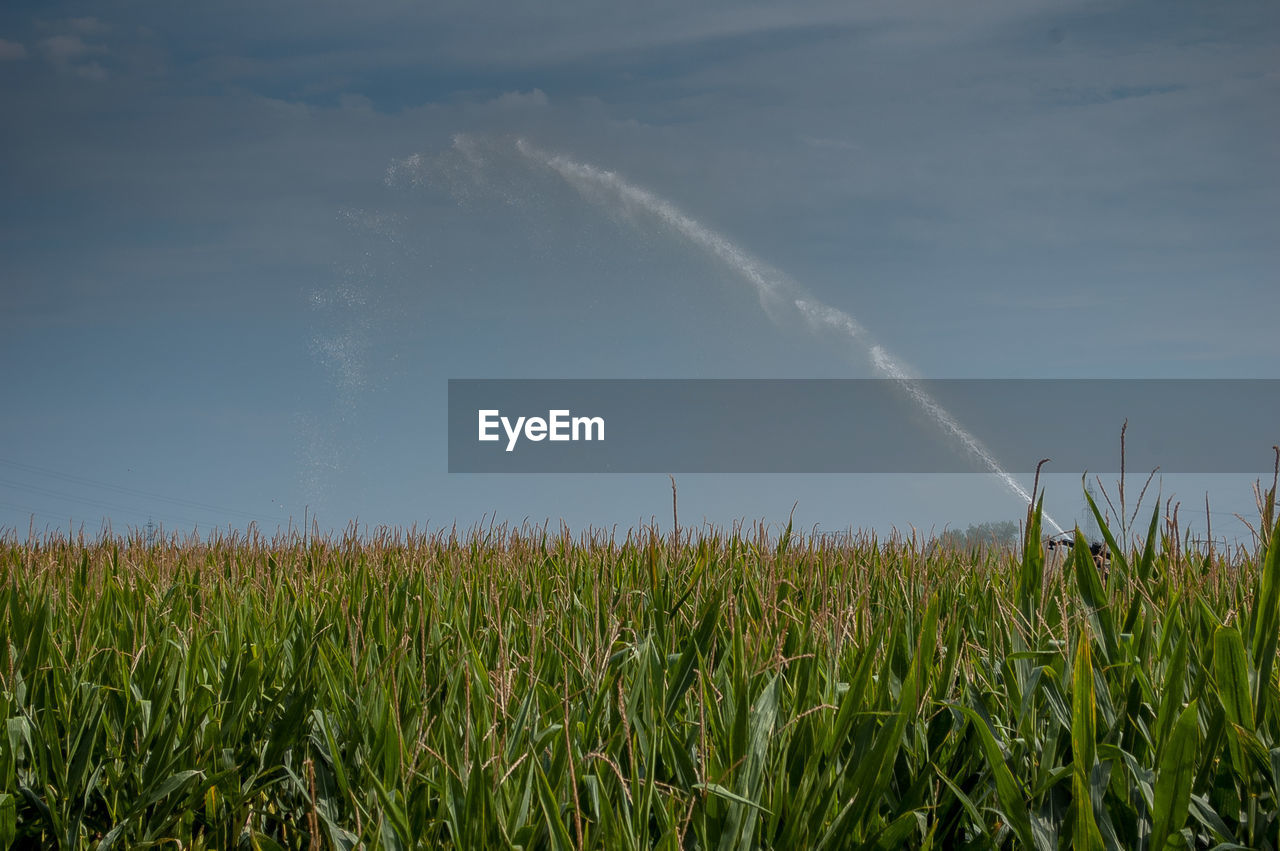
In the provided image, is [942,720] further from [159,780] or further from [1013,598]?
[159,780]

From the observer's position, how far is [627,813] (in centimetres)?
166

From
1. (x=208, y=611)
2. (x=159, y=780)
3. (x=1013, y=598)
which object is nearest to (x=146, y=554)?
(x=208, y=611)

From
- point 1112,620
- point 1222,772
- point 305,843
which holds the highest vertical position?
point 1112,620

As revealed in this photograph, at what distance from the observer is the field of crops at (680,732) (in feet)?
5.77

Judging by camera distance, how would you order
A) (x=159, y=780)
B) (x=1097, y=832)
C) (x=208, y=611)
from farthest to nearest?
(x=208, y=611)
(x=159, y=780)
(x=1097, y=832)

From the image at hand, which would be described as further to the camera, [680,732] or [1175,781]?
[680,732]

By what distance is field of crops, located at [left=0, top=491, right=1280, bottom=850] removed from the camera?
1759 mm

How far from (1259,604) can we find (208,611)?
417 cm

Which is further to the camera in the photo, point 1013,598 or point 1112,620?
point 1013,598

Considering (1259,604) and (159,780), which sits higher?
(1259,604)

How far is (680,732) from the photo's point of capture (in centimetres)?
234

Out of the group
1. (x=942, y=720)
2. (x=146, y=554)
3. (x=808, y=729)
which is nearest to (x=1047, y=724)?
(x=942, y=720)

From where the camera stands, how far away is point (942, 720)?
2328 millimetres

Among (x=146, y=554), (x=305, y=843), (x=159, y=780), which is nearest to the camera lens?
(x=305, y=843)
